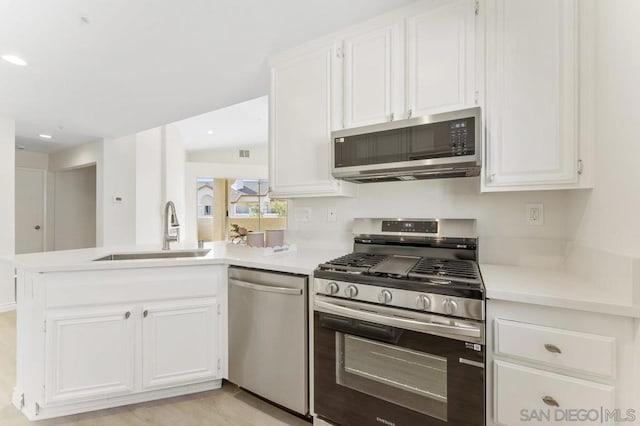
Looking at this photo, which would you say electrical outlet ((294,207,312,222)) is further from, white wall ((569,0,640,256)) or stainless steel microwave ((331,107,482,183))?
white wall ((569,0,640,256))

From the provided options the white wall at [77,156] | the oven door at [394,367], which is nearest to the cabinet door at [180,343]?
the oven door at [394,367]

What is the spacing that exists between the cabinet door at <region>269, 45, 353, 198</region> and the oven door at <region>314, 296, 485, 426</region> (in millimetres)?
859

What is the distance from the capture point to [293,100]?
223 cm

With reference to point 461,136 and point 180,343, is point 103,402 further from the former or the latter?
point 461,136

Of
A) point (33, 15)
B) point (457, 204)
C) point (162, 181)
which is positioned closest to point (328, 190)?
point (457, 204)

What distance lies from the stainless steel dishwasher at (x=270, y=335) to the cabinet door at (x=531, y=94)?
121 centimetres

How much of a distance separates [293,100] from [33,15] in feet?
5.46

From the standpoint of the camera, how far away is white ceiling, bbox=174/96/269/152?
5.09m

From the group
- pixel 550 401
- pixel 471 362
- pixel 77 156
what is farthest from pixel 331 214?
pixel 77 156

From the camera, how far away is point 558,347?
1128mm

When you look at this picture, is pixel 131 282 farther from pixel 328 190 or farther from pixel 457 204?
pixel 457 204

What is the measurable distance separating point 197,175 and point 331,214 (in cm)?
634

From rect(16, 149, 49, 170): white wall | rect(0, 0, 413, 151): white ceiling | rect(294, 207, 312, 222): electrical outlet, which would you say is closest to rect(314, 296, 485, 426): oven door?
rect(294, 207, 312, 222): electrical outlet

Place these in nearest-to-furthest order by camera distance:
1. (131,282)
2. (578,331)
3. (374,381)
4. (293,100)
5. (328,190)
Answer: (578,331), (374,381), (131,282), (328,190), (293,100)
